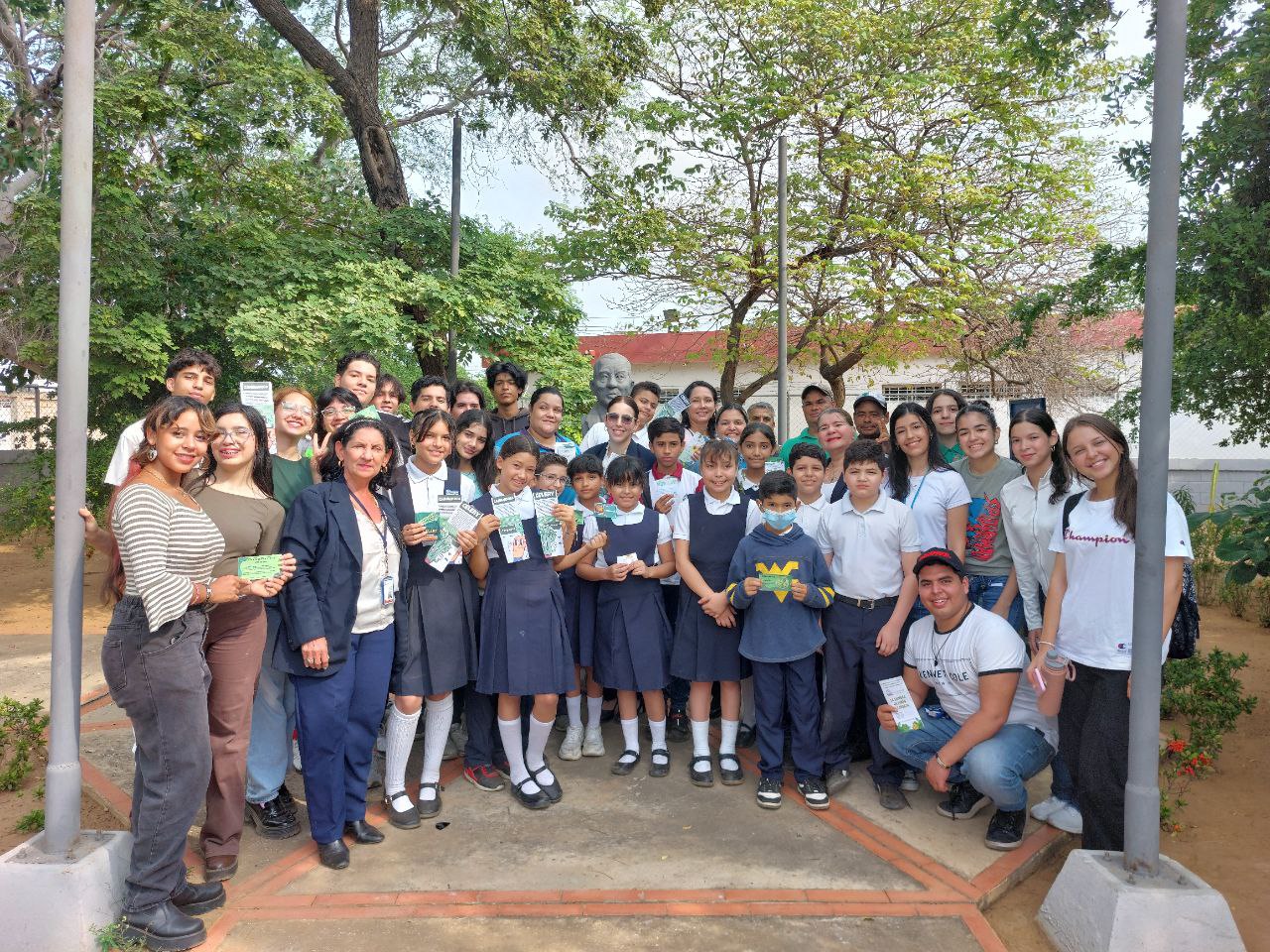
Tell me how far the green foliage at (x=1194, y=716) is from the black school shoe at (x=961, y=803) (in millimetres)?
999

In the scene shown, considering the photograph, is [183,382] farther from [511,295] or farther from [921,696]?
[511,295]

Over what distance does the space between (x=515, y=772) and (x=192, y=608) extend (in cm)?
191

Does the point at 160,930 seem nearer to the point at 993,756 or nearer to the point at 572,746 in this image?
the point at 572,746

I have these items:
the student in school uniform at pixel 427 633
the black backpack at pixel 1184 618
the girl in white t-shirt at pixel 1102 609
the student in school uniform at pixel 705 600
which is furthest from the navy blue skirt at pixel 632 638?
the black backpack at pixel 1184 618

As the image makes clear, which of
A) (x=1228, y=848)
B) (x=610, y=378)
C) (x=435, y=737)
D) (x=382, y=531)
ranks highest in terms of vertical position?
(x=610, y=378)

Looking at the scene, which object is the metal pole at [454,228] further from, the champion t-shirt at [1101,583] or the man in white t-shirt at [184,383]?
the champion t-shirt at [1101,583]

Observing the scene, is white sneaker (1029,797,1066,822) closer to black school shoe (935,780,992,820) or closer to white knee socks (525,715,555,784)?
black school shoe (935,780,992,820)

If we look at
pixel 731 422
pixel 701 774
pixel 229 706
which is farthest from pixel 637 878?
pixel 731 422

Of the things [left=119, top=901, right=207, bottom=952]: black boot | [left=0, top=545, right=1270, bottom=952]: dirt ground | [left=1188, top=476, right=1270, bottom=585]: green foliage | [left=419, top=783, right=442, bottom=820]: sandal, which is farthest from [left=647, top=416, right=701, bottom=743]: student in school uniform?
[left=1188, top=476, right=1270, bottom=585]: green foliage

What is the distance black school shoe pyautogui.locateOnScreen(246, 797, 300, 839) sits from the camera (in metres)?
3.98

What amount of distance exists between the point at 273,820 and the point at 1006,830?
3373 mm

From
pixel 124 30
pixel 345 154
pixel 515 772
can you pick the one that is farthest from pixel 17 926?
pixel 345 154

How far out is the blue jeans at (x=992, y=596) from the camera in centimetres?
448

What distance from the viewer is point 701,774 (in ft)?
15.0
